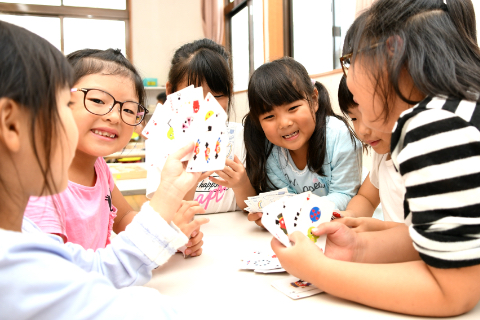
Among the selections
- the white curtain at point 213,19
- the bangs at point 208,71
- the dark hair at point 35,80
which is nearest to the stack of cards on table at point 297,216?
the dark hair at point 35,80

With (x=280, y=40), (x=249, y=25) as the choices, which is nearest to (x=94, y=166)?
(x=280, y=40)

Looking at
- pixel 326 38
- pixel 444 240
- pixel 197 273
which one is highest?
pixel 326 38

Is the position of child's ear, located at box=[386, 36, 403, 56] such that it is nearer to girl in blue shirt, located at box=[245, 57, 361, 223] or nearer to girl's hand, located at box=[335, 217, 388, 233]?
girl's hand, located at box=[335, 217, 388, 233]

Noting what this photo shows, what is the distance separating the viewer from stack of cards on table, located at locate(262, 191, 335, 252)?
88 cm

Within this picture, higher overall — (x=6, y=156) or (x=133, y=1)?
(x=133, y=1)

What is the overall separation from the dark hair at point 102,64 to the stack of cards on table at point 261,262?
0.71 m

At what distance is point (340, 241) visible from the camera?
0.87 metres

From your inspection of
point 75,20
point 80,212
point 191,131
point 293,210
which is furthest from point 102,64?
point 75,20

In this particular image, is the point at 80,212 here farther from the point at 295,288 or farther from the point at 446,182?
the point at 446,182

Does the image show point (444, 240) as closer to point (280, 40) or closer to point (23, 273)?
point (23, 273)

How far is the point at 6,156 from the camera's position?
557 millimetres

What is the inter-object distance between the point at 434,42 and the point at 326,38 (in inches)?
129

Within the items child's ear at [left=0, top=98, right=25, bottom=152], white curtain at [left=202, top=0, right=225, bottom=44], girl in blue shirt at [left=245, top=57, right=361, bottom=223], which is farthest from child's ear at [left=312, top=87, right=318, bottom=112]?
white curtain at [left=202, top=0, right=225, bottom=44]

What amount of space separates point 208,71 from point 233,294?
1144 mm
